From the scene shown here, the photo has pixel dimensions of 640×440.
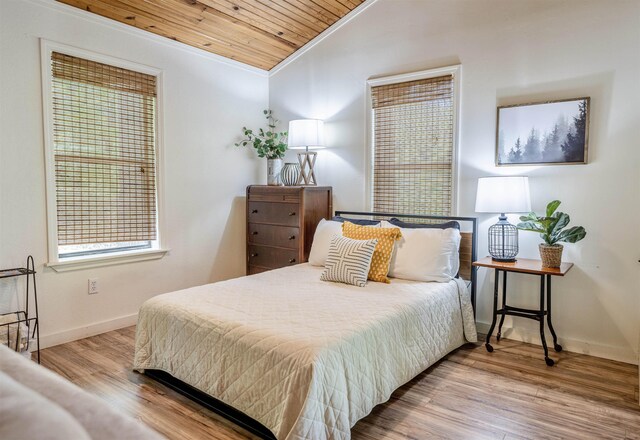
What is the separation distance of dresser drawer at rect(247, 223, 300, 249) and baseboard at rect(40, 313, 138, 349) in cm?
128

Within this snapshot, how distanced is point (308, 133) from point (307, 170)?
45cm

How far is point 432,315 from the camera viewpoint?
262 centimetres

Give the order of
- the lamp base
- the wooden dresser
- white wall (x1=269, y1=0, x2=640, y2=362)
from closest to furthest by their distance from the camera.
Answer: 1. white wall (x1=269, y1=0, x2=640, y2=362)
2. the wooden dresser
3. the lamp base

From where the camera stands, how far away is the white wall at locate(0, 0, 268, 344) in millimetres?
2811

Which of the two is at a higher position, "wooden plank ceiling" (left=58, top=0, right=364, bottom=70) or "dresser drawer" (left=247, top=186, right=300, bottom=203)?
"wooden plank ceiling" (left=58, top=0, right=364, bottom=70)

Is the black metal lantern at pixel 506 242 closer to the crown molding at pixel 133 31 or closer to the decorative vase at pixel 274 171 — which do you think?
the decorative vase at pixel 274 171

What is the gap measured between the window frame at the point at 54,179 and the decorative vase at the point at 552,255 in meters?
2.98

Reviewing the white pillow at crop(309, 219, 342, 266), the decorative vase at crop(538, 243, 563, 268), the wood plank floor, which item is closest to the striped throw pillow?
the white pillow at crop(309, 219, 342, 266)

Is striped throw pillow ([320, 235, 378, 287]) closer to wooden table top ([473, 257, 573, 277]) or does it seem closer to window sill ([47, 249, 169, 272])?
wooden table top ([473, 257, 573, 277])

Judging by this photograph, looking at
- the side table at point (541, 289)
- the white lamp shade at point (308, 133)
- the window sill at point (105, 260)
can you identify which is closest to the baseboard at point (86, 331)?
the window sill at point (105, 260)

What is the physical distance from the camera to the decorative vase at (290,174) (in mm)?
4094

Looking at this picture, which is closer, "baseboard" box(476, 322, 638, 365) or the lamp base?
"baseboard" box(476, 322, 638, 365)

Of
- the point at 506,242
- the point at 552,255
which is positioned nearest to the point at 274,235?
the point at 506,242

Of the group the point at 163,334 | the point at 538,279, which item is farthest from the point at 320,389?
the point at 538,279
